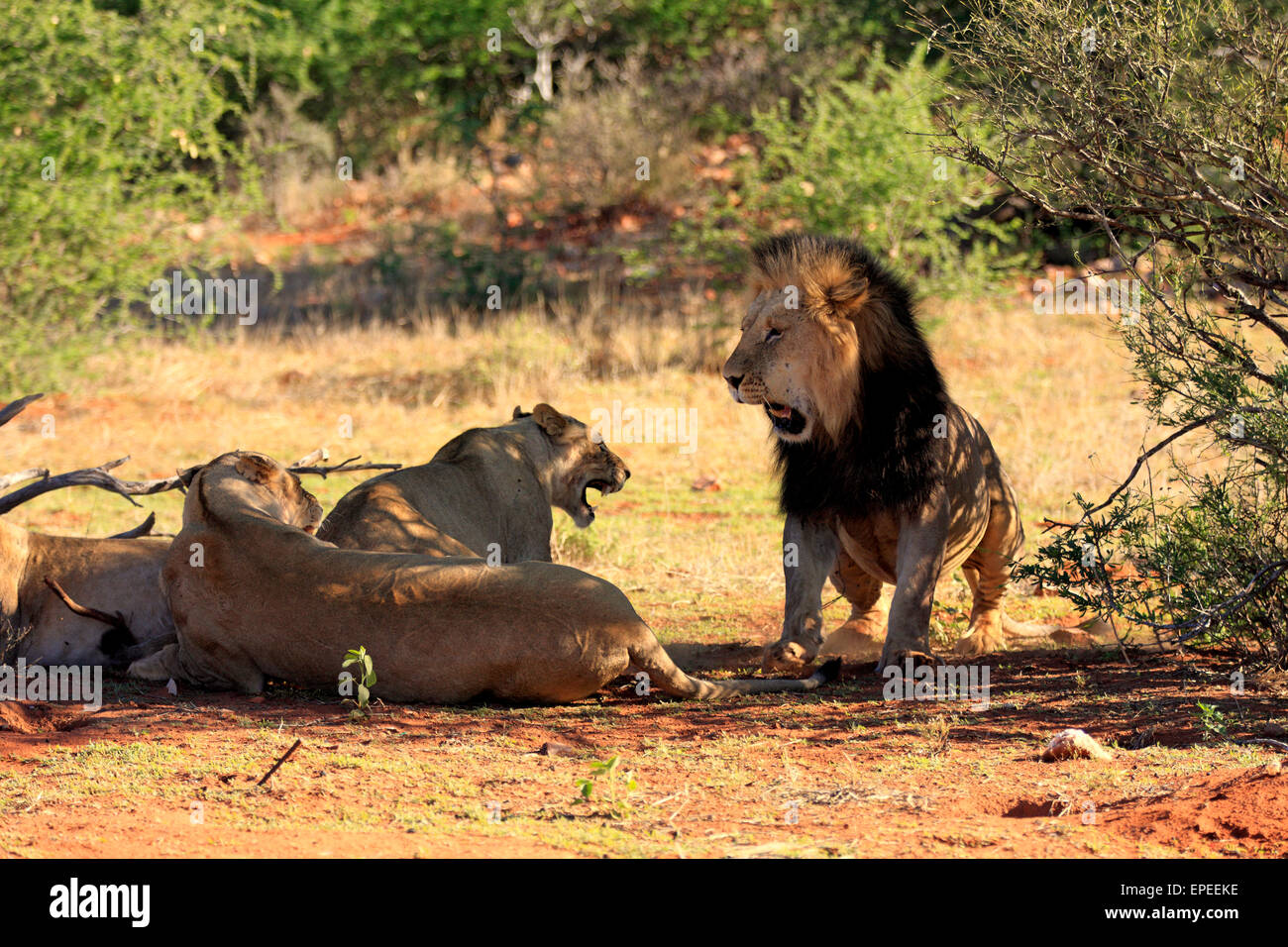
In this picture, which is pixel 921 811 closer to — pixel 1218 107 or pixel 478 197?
pixel 1218 107

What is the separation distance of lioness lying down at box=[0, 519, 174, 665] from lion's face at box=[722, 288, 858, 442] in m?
2.81

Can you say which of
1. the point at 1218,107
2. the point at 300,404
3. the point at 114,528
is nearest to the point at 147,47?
the point at 300,404

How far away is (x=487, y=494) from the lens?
7.25 meters

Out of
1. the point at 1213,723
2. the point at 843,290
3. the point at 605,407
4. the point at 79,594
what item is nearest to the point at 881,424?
the point at 843,290

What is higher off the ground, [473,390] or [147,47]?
[147,47]

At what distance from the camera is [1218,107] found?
6359mm

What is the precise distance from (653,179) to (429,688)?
16310 millimetres

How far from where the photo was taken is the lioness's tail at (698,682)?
5.60 metres

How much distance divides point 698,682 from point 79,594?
2921 mm

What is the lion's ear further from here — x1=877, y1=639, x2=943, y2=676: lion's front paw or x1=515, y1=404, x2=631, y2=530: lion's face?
x1=515, y1=404, x2=631, y2=530: lion's face

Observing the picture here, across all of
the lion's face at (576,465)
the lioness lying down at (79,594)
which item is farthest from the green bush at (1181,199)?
the lioness lying down at (79,594)

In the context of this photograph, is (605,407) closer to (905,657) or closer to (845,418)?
(845,418)

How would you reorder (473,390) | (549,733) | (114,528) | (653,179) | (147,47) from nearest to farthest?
(549,733), (114,528), (147,47), (473,390), (653,179)

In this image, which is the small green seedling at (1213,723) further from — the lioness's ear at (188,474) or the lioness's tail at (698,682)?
the lioness's ear at (188,474)
